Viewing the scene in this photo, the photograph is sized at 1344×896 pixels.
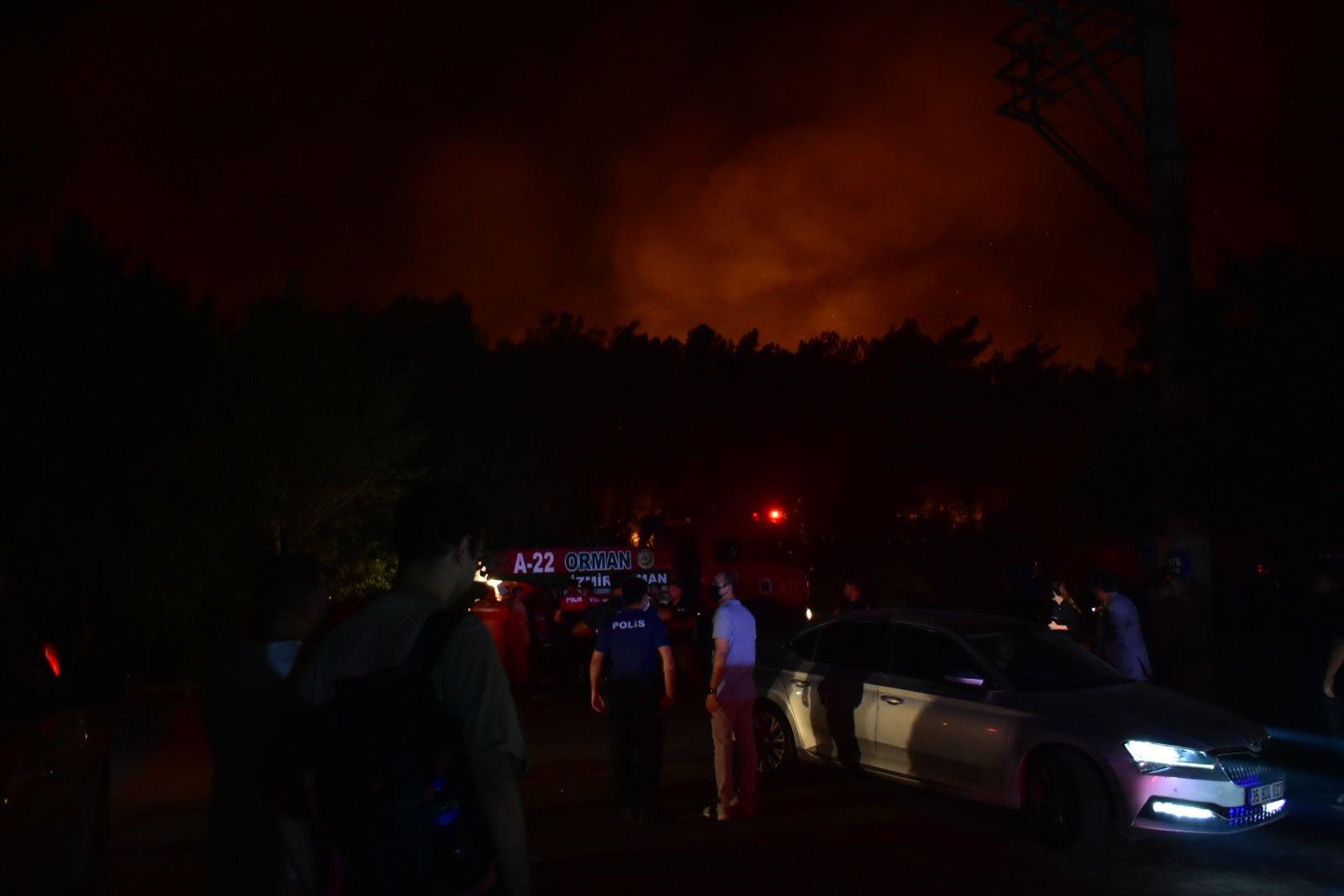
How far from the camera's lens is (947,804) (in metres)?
9.52

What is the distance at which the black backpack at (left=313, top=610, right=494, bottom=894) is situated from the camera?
2.71 m

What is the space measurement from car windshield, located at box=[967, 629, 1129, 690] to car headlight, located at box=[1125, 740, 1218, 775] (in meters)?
0.90

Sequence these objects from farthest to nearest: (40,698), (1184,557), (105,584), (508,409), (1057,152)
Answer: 1. (508,409)
2. (105,584)
3. (1057,152)
4. (1184,557)
5. (40,698)

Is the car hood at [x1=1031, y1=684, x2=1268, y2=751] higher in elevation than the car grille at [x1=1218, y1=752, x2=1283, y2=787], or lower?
higher

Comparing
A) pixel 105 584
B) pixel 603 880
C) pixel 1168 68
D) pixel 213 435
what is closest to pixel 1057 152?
pixel 1168 68

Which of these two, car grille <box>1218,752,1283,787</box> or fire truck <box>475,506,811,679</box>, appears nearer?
car grille <box>1218,752,1283,787</box>

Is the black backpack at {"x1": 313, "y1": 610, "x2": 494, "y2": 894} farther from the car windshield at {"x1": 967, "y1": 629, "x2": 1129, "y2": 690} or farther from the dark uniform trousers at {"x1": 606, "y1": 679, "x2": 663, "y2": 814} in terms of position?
the car windshield at {"x1": 967, "y1": 629, "x2": 1129, "y2": 690}

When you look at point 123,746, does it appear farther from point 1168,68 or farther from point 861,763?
point 1168,68

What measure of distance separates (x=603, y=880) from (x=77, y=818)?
11.5ft

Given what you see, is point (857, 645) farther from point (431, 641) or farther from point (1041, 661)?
point (431, 641)

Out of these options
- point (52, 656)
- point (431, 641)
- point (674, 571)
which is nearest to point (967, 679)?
point (52, 656)

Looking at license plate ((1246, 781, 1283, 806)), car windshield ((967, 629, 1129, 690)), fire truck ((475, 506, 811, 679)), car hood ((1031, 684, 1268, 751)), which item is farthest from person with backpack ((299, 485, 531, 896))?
fire truck ((475, 506, 811, 679))

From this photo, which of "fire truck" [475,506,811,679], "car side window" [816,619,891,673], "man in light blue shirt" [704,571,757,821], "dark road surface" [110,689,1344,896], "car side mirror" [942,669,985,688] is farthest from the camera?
"fire truck" [475,506,811,679]

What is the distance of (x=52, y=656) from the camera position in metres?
5.19
